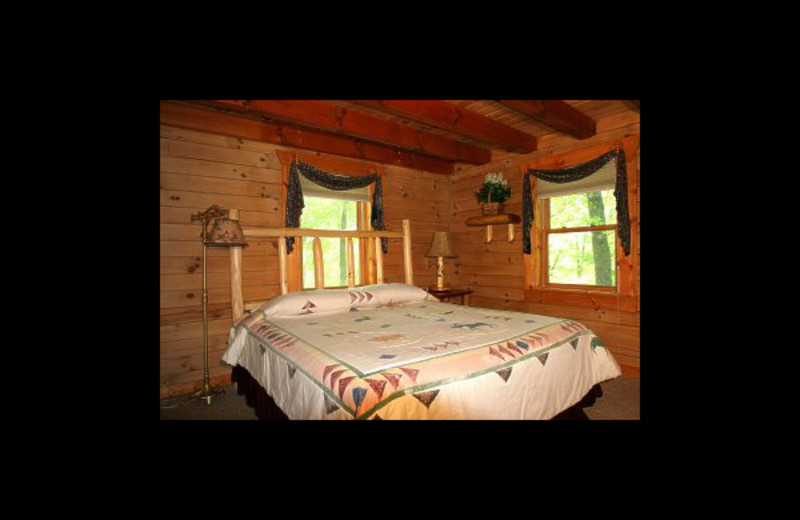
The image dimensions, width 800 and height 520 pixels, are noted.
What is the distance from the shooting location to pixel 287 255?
10.3ft

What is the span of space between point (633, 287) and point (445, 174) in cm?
249

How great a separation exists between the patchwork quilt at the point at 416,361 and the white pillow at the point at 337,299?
14 mm

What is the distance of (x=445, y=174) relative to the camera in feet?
15.0

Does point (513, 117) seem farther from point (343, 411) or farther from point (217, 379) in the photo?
point (217, 379)

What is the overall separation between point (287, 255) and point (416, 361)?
213cm

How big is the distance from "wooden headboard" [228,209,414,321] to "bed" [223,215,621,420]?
1.28 feet

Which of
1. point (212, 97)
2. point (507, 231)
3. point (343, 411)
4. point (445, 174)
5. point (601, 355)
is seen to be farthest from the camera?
point (445, 174)

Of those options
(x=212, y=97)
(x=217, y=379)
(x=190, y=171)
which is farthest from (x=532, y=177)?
(x=217, y=379)

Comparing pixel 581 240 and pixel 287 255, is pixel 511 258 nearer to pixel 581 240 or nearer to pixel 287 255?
pixel 581 240

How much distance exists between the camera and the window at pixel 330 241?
11.4 ft

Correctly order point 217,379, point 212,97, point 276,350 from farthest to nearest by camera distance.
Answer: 1. point 217,379
2. point 212,97
3. point 276,350

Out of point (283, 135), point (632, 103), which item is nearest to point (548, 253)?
point (632, 103)

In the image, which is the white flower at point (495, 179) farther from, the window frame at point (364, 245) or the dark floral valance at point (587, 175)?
the window frame at point (364, 245)

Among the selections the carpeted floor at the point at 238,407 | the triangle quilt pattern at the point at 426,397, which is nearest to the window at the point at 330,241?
the carpeted floor at the point at 238,407
